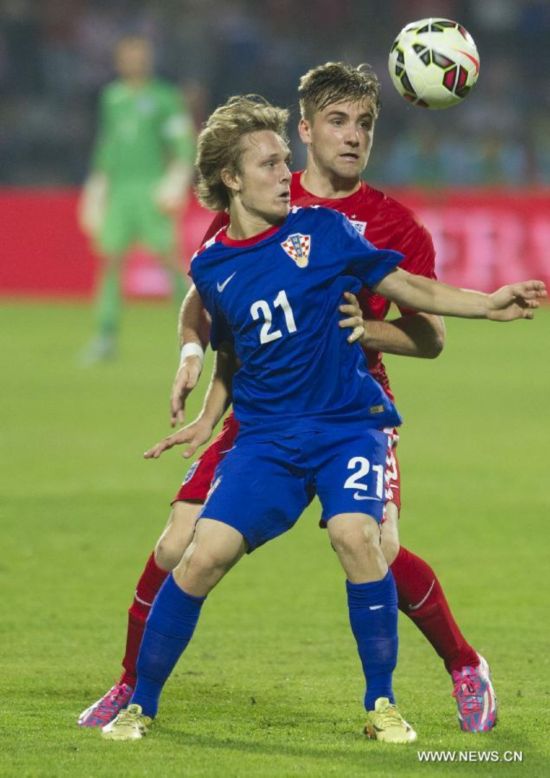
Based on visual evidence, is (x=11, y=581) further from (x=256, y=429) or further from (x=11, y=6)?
(x=11, y=6)

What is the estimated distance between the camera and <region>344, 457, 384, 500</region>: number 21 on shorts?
5035 mm

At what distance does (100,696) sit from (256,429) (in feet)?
4.06

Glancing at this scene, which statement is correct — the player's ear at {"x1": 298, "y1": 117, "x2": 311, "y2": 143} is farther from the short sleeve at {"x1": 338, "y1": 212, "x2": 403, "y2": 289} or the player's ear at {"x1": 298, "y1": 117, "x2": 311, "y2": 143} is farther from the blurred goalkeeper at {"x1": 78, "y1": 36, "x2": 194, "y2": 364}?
the blurred goalkeeper at {"x1": 78, "y1": 36, "x2": 194, "y2": 364}

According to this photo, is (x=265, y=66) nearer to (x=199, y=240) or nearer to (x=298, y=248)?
(x=199, y=240)

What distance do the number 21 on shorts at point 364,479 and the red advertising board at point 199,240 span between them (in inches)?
→ 641

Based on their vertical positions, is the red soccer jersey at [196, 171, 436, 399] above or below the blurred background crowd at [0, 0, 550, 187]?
below

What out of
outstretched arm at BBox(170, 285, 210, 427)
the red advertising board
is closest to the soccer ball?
outstretched arm at BBox(170, 285, 210, 427)

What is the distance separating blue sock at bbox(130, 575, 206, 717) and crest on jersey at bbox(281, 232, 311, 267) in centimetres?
105

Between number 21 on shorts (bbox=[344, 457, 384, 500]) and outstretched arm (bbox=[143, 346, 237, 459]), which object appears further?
outstretched arm (bbox=[143, 346, 237, 459])

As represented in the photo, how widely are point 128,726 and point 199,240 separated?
17.0m

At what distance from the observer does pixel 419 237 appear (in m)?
5.59

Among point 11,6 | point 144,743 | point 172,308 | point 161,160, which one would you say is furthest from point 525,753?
point 11,6

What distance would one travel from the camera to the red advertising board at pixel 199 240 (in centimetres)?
2156

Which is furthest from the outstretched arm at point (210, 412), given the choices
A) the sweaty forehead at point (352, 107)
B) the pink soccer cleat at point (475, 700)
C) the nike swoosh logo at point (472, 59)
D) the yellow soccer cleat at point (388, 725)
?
the nike swoosh logo at point (472, 59)
